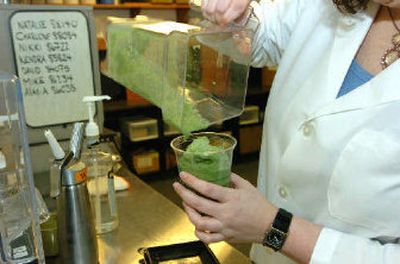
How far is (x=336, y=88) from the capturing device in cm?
88

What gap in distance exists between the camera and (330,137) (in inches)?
33.5

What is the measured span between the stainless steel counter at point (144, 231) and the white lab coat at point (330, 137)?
184 millimetres

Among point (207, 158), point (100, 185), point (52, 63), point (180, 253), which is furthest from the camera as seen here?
point (52, 63)

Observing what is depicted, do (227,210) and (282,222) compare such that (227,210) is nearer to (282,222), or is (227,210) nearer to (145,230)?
(282,222)

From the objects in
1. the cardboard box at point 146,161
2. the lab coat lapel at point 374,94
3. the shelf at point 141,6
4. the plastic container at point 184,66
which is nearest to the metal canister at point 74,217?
the plastic container at point 184,66

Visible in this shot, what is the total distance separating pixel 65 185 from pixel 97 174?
0.69 ft

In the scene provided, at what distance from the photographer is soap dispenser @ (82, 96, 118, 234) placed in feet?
3.59

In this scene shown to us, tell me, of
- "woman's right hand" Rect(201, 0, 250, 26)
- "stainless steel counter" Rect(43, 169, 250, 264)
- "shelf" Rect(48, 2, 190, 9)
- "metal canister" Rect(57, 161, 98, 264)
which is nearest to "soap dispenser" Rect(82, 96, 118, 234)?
"stainless steel counter" Rect(43, 169, 250, 264)

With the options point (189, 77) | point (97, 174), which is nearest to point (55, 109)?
point (97, 174)

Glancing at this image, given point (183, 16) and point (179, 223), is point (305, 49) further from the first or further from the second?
point (183, 16)

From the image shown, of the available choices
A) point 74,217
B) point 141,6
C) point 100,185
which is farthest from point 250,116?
point 74,217

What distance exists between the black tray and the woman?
7.4 inches

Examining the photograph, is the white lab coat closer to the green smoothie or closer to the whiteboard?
the green smoothie

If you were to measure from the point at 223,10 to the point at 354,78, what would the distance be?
0.32 meters
